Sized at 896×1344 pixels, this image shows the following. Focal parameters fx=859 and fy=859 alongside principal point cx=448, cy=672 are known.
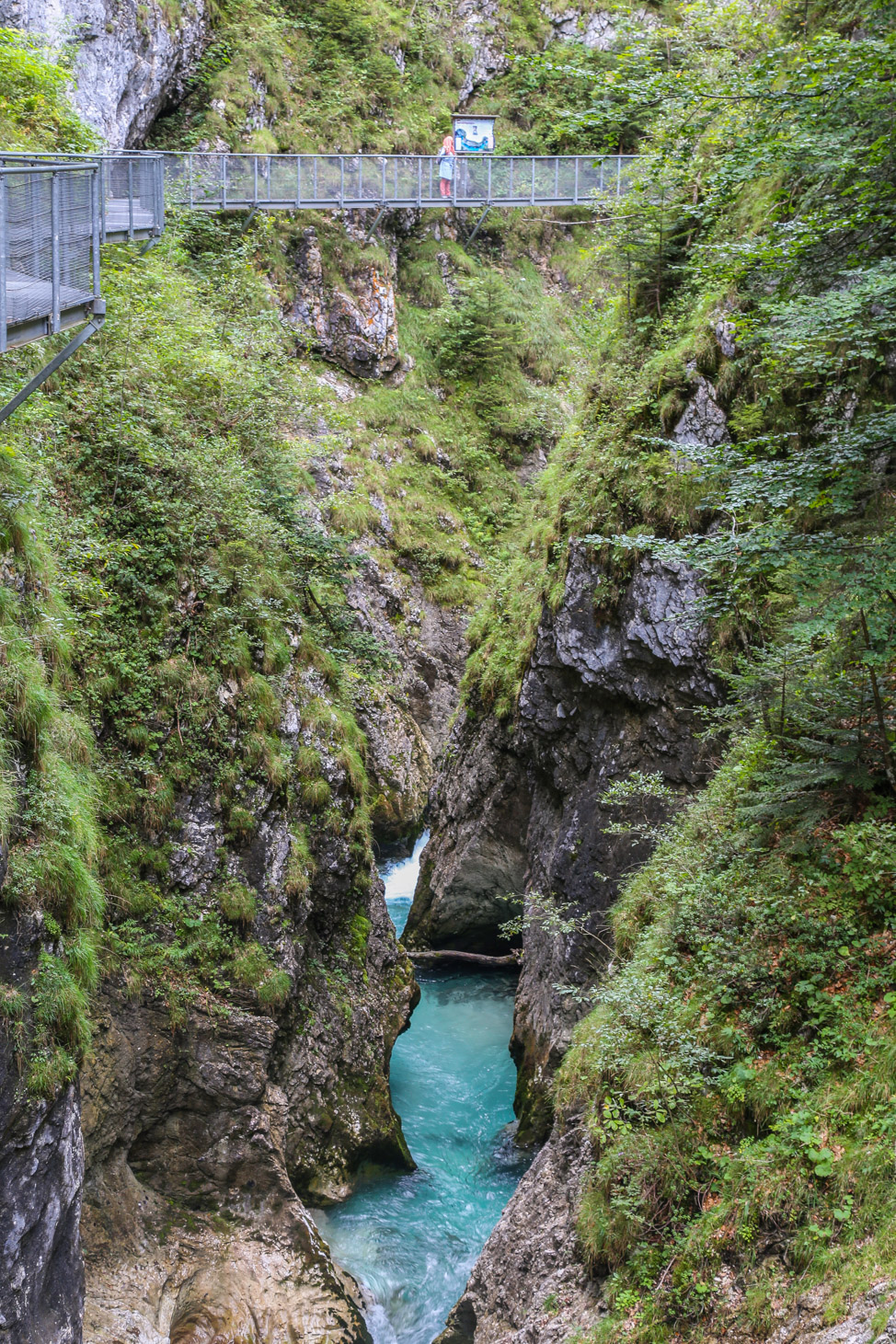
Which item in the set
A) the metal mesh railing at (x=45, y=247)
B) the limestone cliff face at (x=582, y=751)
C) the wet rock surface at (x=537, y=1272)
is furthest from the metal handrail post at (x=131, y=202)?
the wet rock surface at (x=537, y=1272)

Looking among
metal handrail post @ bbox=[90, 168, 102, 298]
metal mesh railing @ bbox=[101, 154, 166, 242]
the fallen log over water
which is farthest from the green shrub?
metal mesh railing @ bbox=[101, 154, 166, 242]

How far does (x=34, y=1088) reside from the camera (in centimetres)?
659

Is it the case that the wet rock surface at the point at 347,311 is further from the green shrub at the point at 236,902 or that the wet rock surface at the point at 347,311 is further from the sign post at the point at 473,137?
the green shrub at the point at 236,902

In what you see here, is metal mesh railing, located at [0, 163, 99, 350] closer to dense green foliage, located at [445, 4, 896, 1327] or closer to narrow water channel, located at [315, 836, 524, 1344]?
dense green foliage, located at [445, 4, 896, 1327]

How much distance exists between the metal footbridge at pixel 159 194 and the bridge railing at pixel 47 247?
1 centimetres

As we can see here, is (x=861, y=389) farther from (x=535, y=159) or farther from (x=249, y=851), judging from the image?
(x=535, y=159)

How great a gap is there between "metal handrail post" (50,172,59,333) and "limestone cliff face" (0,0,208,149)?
1185 centimetres

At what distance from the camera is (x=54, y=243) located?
8.09 meters

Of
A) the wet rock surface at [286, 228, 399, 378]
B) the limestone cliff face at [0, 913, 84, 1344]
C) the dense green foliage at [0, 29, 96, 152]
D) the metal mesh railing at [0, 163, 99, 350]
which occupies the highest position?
the dense green foliage at [0, 29, 96, 152]

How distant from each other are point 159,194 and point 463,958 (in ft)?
56.3

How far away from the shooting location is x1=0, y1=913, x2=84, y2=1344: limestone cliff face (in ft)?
20.5

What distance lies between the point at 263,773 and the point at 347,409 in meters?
A: 17.5

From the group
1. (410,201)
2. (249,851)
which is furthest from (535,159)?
(249,851)

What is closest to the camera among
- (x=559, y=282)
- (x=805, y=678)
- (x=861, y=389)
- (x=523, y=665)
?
(x=805, y=678)
